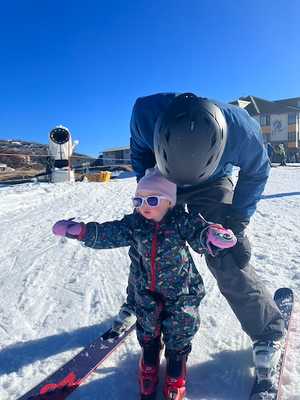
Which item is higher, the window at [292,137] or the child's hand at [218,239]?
the child's hand at [218,239]

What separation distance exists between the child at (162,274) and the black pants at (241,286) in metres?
0.17

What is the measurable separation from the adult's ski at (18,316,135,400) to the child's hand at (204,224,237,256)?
108 cm

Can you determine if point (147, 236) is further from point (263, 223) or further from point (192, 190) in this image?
point (263, 223)

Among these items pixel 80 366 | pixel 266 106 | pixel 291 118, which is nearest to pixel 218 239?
pixel 80 366

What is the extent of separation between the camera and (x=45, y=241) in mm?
5332

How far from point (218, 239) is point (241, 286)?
0.58 metres

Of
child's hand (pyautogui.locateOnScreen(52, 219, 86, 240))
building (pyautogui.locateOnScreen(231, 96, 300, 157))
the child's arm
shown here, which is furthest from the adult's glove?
building (pyautogui.locateOnScreen(231, 96, 300, 157))

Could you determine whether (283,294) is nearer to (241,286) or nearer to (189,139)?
(241,286)

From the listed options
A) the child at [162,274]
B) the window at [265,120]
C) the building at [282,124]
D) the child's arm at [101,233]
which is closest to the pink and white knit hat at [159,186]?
the child at [162,274]

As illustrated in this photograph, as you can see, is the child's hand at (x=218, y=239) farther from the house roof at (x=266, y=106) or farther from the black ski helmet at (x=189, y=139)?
the house roof at (x=266, y=106)

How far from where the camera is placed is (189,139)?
1.90 m

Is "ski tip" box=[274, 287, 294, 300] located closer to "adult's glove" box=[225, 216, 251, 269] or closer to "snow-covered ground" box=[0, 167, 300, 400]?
"snow-covered ground" box=[0, 167, 300, 400]

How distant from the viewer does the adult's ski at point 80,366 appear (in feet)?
6.70

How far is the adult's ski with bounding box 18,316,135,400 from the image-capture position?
2.04 metres
